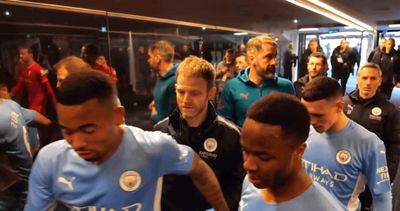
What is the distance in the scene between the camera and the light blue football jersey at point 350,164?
1499mm

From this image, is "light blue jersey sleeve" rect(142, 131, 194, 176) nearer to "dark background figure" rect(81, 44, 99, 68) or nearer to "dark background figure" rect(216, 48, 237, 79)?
"dark background figure" rect(81, 44, 99, 68)

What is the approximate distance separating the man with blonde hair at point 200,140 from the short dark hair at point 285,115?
0.60 meters

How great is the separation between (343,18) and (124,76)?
22.5 feet

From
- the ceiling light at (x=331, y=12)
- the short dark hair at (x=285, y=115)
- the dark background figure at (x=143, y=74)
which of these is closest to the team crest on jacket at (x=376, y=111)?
the short dark hair at (x=285, y=115)

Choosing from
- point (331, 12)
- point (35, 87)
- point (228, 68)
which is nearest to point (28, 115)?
point (35, 87)

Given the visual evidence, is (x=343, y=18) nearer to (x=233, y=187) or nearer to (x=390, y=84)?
(x=390, y=84)

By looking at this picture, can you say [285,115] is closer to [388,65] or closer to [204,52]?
[204,52]

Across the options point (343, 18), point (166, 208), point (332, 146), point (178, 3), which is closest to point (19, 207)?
point (166, 208)

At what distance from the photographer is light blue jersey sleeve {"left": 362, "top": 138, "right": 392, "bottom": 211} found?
4.86 feet

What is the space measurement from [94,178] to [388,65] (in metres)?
6.87

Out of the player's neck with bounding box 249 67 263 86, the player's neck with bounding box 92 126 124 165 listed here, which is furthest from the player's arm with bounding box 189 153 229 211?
the player's neck with bounding box 249 67 263 86

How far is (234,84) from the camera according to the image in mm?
2461

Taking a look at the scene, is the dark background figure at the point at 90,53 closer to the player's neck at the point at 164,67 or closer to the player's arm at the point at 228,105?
the player's neck at the point at 164,67

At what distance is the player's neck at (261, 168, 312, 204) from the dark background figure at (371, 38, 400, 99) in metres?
6.45
